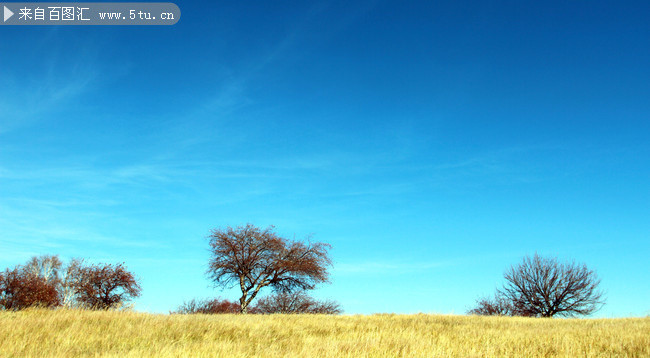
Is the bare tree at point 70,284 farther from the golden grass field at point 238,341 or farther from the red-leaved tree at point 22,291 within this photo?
the golden grass field at point 238,341

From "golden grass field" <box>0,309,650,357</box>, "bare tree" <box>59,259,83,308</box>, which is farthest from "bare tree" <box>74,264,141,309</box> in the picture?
"golden grass field" <box>0,309,650,357</box>

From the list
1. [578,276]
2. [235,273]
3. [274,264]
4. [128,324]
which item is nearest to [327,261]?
[274,264]

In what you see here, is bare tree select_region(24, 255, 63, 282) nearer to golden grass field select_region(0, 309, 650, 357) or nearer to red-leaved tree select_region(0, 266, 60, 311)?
red-leaved tree select_region(0, 266, 60, 311)

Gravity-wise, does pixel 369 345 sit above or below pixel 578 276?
below

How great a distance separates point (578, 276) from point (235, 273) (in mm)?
37337

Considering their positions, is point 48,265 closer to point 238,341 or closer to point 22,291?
point 22,291

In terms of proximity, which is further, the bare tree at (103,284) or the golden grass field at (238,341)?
the bare tree at (103,284)

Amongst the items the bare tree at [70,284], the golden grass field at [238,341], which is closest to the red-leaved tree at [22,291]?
the bare tree at [70,284]

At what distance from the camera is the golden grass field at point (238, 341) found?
10.4m

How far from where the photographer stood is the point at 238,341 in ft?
40.6

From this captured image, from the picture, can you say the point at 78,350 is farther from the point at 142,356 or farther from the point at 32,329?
the point at 32,329

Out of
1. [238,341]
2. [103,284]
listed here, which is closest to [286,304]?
[103,284]

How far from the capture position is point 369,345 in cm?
1169

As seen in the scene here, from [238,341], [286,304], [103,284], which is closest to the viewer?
[238,341]
